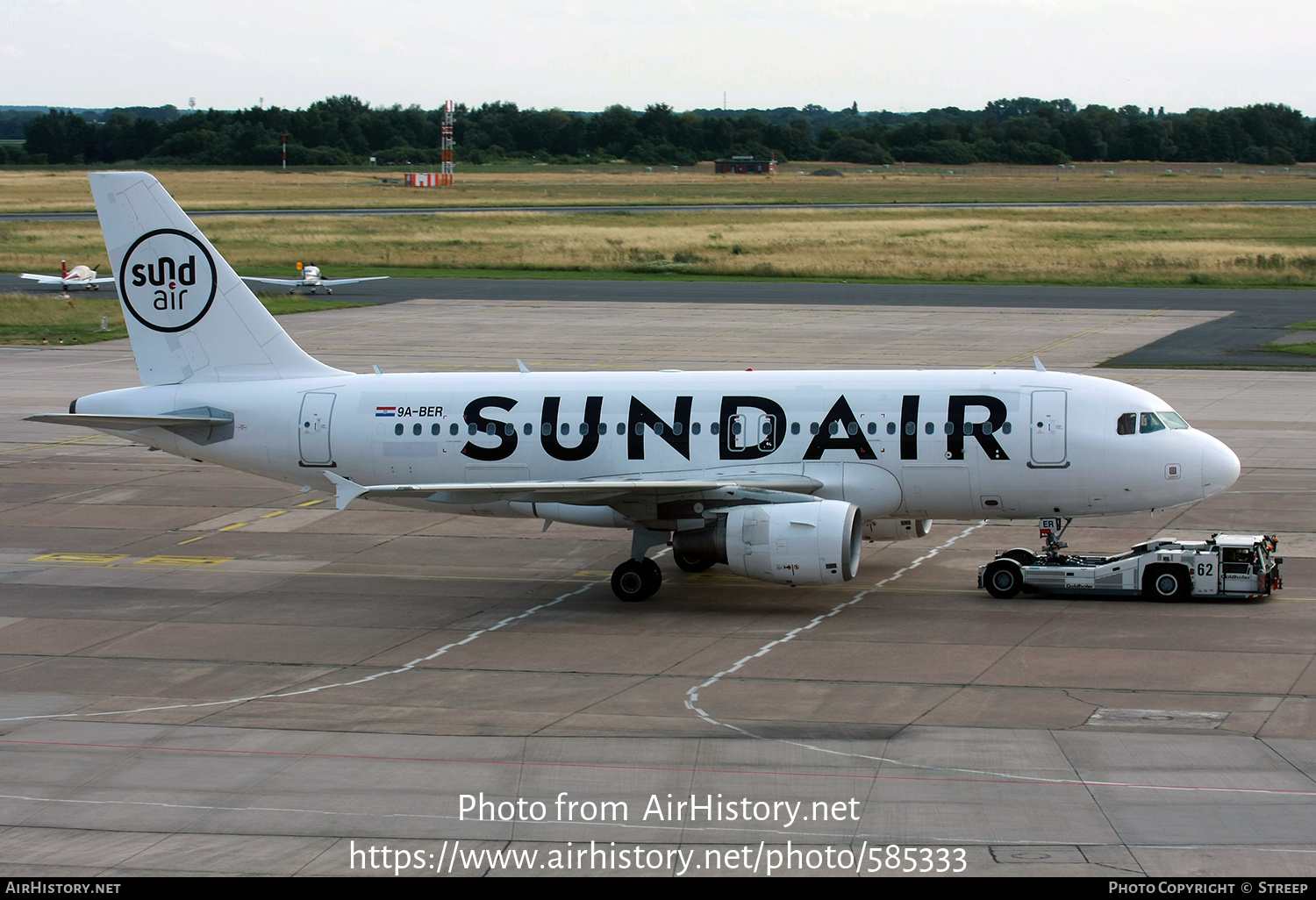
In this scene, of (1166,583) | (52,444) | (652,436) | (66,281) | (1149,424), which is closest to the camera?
(1166,583)

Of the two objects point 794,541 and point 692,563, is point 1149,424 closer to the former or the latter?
point 794,541

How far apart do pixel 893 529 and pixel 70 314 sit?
66.9 meters

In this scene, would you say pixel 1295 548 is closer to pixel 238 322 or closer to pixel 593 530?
pixel 593 530

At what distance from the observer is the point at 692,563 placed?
1256 inches

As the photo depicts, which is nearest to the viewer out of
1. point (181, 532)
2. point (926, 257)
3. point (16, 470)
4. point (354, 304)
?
point (181, 532)

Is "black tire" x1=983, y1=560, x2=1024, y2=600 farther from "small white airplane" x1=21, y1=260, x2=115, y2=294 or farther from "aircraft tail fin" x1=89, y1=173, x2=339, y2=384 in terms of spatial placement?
"small white airplane" x1=21, y1=260, x2=115, y2=294

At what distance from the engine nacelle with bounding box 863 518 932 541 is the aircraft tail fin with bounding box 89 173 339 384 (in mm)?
12866

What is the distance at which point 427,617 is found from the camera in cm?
2866

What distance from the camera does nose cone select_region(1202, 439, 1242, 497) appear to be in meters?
28.4

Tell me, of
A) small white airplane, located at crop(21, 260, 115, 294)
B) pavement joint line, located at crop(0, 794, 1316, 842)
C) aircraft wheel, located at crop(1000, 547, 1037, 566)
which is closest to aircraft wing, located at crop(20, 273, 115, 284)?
small white airplane, located at crop(21, 260, 115, 294)

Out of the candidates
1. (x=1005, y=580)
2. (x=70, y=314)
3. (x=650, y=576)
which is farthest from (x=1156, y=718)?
(x=70, y=314)

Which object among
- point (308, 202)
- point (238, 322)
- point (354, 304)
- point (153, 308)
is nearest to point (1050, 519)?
point (238, 322)

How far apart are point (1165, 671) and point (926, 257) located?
90.5m

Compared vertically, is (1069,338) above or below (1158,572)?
above
